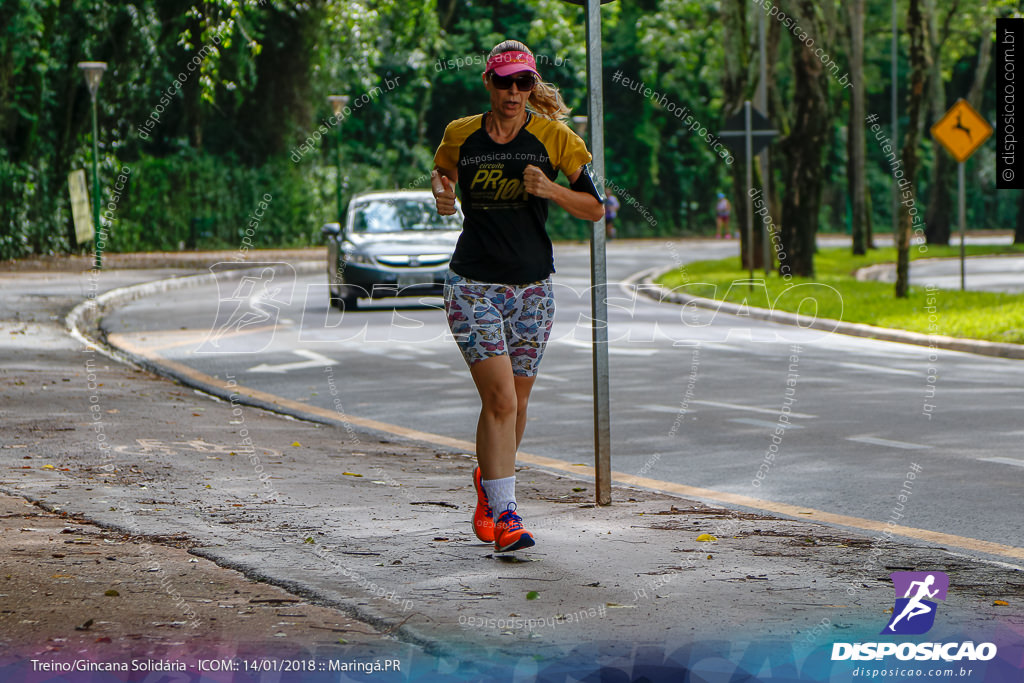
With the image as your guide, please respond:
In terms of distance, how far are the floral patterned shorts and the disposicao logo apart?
164cm

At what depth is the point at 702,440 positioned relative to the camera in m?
9.66

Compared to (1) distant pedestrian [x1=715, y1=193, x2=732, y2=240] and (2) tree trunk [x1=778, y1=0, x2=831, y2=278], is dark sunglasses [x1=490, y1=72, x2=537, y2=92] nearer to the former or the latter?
(2) tree trunk [x1=778, y1=0, x2=831, y2=278]

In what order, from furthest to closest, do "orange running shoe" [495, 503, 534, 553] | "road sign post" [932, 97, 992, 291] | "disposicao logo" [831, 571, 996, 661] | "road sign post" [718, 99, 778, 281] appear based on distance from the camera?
"road sign post" [718, 99, 778, 281]
"road sign post" [932, 97, 992, 291]
"orange running shoe" [495, 503, 534, 553]
"disposicao logo" [831, 571, 996, 661]

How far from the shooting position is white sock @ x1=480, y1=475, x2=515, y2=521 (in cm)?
595

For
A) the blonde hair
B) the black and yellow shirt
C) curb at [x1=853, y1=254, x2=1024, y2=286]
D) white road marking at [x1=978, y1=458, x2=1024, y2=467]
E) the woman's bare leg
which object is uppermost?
the blonde hair

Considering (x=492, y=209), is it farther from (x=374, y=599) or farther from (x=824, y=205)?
(x=824, y=205)

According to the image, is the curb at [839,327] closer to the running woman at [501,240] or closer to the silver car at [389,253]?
the silver car at [389,253]

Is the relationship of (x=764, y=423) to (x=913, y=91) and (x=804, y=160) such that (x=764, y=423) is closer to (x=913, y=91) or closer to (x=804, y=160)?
(x=913, y=91)

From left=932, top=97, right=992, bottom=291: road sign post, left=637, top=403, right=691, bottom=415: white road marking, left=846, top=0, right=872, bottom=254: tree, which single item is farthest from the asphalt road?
left=846, top=0, right=872, bottom=254: tree

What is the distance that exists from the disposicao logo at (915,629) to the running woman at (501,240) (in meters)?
1.42

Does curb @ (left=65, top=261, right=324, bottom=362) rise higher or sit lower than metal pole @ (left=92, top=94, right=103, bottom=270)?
lower

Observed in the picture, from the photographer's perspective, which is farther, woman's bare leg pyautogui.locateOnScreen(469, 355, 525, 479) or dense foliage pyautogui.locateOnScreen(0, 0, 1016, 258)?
dense foliage pyautogui.locateOnScreen(0, 0, 1016, 258)

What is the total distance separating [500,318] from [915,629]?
1995 millimetres

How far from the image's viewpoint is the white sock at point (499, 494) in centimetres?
595
